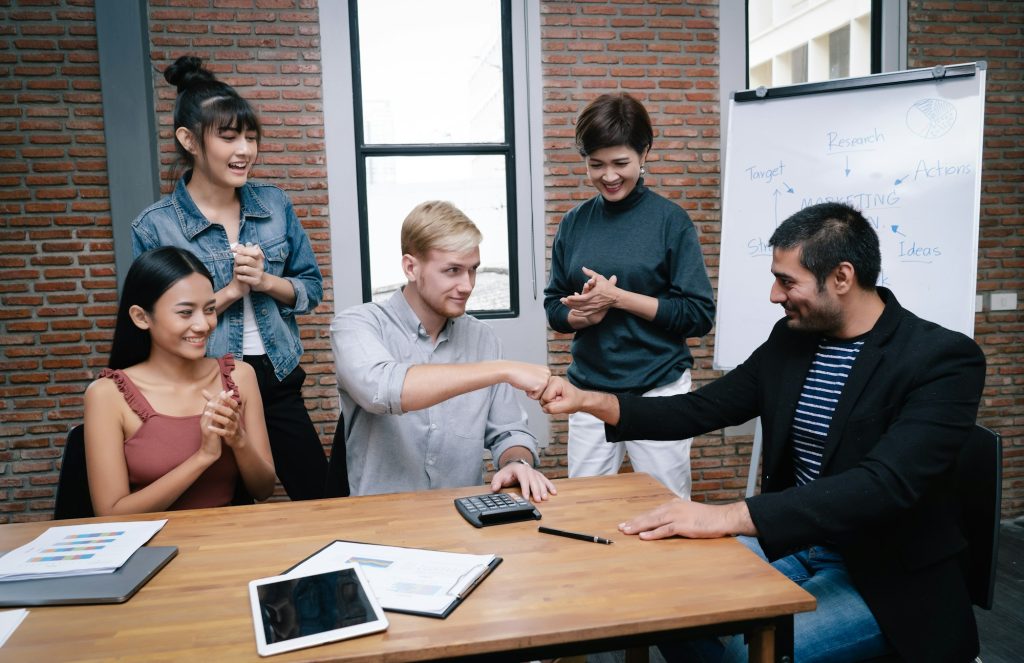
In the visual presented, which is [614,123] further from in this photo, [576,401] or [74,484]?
[74,484]

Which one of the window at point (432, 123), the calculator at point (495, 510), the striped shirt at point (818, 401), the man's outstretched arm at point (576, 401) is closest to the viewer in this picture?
the calculator at point (495, 510)

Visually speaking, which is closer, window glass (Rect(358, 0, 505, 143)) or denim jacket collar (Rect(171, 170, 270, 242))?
denim jacket collar (Rect(171, 170, 270, 242))

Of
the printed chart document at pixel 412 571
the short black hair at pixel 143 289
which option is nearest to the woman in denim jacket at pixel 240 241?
the short black hair at pixel 143 289

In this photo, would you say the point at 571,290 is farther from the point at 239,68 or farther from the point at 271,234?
the point at 239,68

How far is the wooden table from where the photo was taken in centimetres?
106

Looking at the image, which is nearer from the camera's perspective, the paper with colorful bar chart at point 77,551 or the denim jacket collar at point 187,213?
the paper with colorful bar chart at point 77,551

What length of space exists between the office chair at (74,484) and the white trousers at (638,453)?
1.46 metres

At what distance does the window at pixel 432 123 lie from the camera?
430 cm

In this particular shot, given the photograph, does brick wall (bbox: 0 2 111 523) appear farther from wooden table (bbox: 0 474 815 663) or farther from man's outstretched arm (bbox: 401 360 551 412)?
man's outstretched arm (bbox: 401 360 551 412)

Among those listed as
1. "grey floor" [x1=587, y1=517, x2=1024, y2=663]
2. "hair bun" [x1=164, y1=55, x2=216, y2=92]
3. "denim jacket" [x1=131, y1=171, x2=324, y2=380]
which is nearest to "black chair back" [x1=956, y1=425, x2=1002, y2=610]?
"grey floor" [x1=587, y1=517, x2=1024, y2=663]

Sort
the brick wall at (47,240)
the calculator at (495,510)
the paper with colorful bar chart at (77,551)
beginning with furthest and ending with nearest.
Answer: the brick wall at (47,240)
the calculator at (495,510)
the paper with colorful bar chart at (77,551)

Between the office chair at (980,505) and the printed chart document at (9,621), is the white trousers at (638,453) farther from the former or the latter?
the printed chart document at (9,621)

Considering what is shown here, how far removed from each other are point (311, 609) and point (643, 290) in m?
1.67

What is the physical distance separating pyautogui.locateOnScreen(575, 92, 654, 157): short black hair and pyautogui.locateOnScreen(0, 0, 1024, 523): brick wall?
1.91 metres
